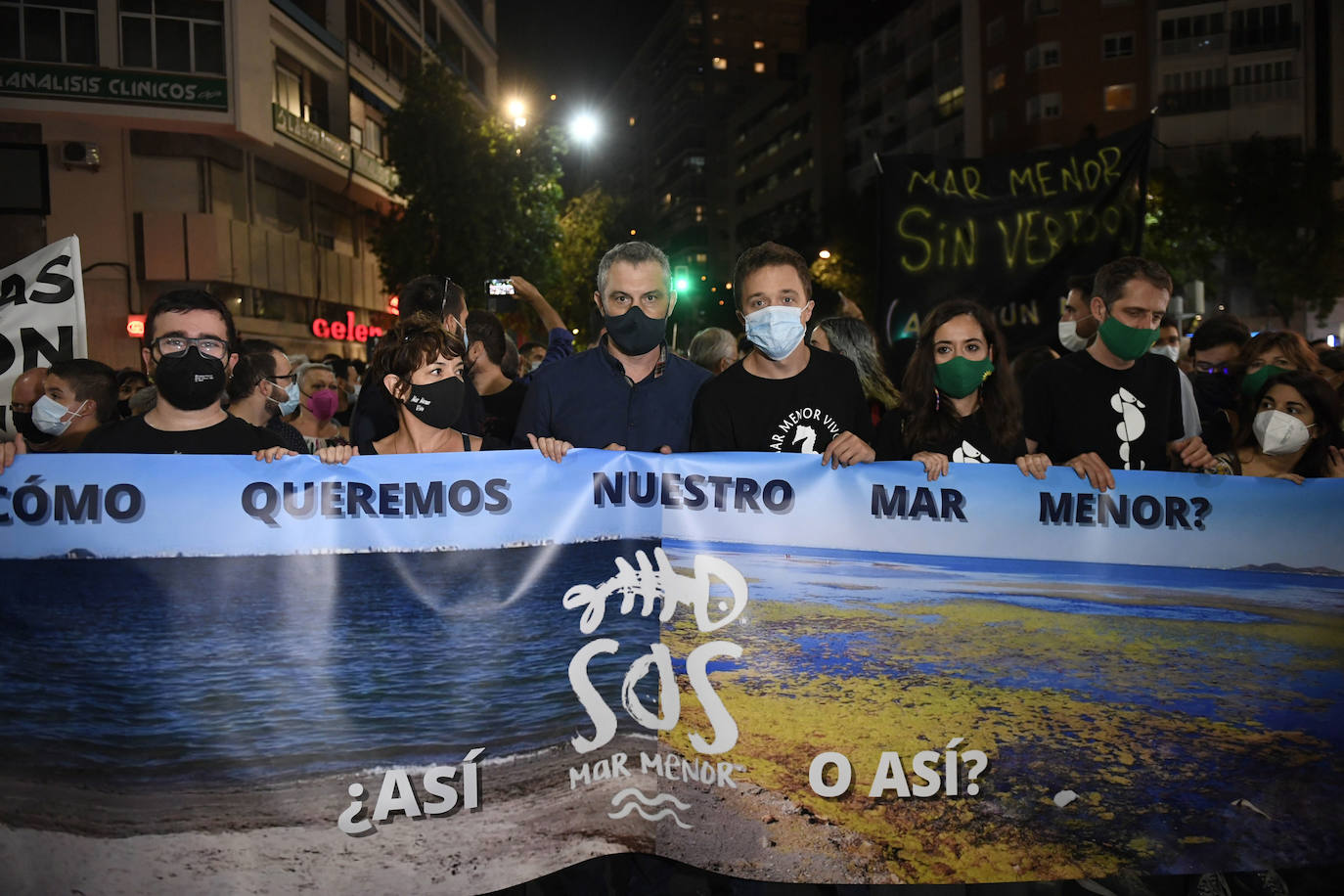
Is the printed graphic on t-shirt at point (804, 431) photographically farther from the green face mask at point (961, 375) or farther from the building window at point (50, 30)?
the building window at point (50, 30)

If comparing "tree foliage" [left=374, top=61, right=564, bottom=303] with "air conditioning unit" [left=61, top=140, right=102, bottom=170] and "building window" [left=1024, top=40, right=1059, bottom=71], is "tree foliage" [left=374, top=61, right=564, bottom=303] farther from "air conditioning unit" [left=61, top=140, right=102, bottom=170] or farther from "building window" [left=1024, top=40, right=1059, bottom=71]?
"building window" [left=1024, top=40, right=1059, bottom=71]

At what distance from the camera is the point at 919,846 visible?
9.73 feet

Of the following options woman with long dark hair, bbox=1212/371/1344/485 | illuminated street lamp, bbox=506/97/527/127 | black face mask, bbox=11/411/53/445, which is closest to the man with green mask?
woman with long dark hair, bbox=1212/371/1344/485

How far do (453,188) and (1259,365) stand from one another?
2528cm

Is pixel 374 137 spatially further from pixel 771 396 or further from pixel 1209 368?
pixel 771 396

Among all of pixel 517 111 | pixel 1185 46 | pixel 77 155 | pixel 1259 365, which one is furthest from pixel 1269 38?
pixel 1259 365

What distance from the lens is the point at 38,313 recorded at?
3.84 m

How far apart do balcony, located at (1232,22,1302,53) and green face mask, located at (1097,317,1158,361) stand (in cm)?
5031

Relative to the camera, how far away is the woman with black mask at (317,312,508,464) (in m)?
3.35

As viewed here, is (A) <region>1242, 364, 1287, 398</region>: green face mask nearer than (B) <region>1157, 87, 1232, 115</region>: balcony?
Yes

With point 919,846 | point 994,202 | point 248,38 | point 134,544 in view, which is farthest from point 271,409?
point 248,38

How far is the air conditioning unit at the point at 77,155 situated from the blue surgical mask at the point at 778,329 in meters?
22.5

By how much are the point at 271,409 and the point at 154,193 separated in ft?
69.2

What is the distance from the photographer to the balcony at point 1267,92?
4441 centimetres
